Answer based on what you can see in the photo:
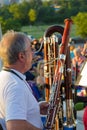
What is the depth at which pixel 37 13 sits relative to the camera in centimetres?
3030

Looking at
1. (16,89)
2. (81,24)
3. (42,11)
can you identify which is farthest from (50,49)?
(42,11)

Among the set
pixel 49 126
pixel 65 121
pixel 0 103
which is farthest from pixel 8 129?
pixel 65 121

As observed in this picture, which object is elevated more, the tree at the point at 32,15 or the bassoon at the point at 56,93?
the tree at the point at 32,15

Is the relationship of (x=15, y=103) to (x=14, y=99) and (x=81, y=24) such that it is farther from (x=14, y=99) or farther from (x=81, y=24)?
(x=81, y=24)

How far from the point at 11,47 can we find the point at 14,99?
311 millimetres

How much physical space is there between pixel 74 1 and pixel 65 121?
31671 mm

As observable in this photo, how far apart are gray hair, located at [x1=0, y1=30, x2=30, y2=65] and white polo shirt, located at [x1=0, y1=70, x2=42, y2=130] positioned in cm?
9

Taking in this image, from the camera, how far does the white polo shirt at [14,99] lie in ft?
7.21

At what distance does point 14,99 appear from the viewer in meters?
2.20

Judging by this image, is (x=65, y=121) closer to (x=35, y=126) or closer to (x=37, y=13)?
(x=35, y=126)

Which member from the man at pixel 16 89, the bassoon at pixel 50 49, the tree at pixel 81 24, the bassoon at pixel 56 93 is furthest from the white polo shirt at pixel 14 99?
the tree at pixel 81 24

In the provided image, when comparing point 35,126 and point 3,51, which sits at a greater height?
point 3,51

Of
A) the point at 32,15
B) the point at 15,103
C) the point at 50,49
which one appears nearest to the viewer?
the point at 15,103

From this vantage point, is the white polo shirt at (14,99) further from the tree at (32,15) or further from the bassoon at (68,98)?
the tree at (32,15)
